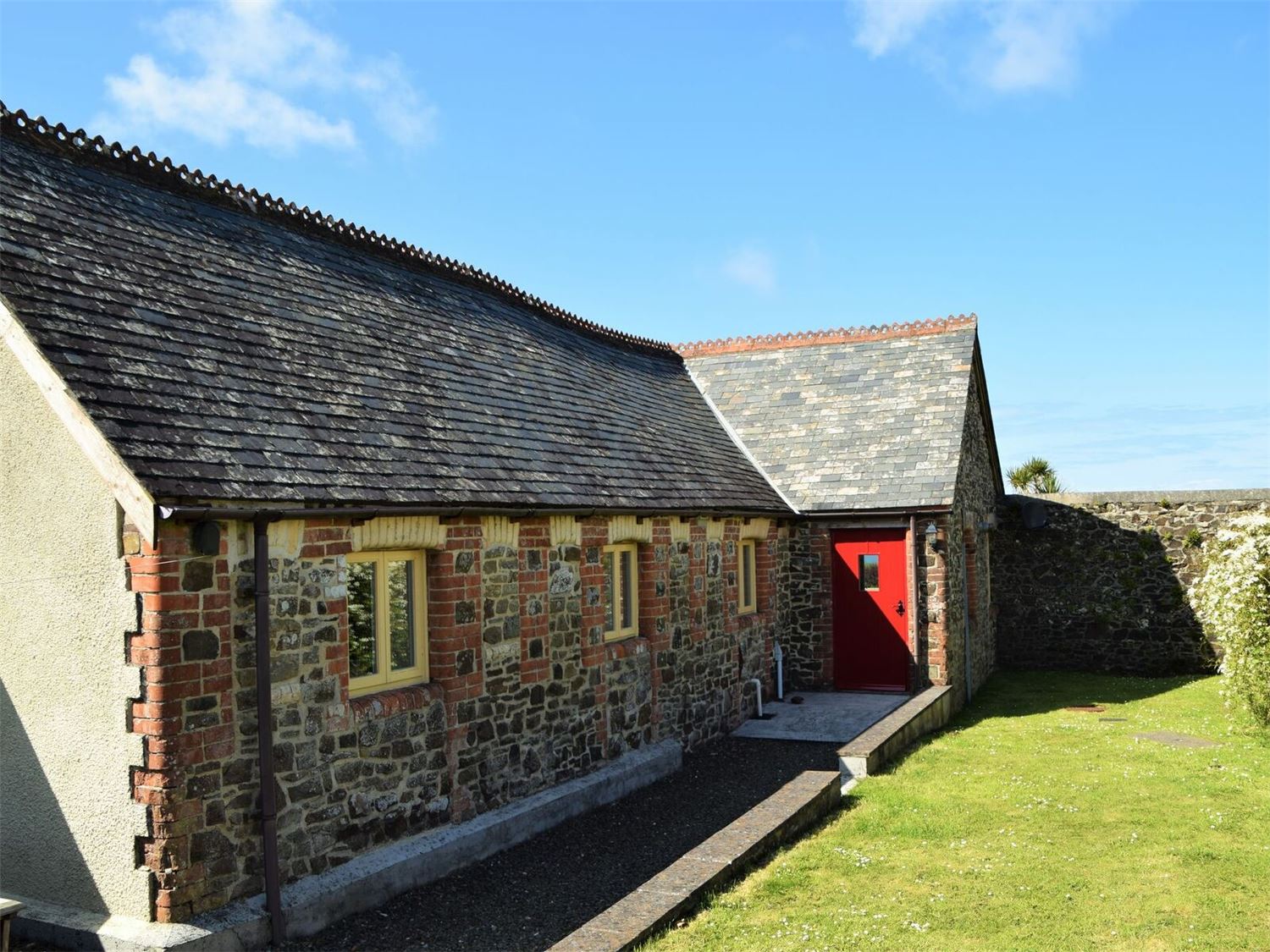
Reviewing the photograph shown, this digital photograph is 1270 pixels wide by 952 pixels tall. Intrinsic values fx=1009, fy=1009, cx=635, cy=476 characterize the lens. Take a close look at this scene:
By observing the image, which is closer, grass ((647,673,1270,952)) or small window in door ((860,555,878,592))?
grass ((647,673,1270,952))

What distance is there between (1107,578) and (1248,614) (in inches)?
272

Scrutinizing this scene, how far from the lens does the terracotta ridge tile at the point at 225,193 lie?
338 inches

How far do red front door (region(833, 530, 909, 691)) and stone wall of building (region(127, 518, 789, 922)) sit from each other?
404 cm

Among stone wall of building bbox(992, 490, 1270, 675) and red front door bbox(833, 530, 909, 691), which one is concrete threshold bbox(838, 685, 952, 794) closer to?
red front door bbox(833, 530, 909, 691)

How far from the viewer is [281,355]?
8.45 meters

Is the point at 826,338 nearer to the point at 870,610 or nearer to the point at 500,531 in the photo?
the point at 870,610

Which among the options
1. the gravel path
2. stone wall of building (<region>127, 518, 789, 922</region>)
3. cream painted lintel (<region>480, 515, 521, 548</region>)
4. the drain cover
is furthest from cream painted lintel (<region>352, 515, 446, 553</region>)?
the drain cover

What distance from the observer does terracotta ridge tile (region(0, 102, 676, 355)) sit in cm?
859

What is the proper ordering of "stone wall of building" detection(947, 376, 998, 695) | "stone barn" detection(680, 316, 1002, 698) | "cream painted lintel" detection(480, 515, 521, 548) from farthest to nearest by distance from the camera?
"stone wall of building" detection(947, 376, 998, 695)
"stone barn" detection(680, 316, 1002, 698)
"cream painted lintel" detection(480, 515, 521, 548)

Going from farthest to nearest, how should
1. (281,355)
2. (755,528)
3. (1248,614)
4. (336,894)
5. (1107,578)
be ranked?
1. (1107,578)
2. (755,528)
3. (1248,614)
4. (281,355)
5. (336,894)

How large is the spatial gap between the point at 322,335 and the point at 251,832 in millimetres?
4500

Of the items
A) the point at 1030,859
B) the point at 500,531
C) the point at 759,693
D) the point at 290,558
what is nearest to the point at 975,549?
the point at 759,693

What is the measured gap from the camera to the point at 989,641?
63.2 feet

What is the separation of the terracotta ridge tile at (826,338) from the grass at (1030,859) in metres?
8.15
